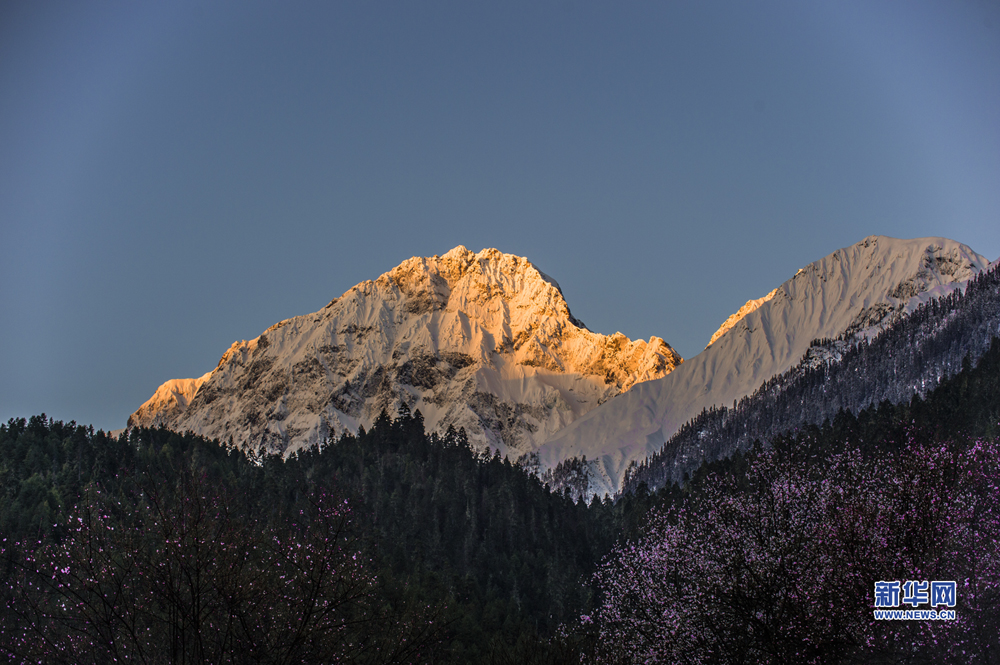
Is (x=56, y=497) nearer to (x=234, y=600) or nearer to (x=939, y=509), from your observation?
(x=234, y=600)

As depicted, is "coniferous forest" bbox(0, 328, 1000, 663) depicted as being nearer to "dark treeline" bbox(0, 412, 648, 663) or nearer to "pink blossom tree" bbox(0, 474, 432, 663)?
"pink blossom tree" bbox(0, 474, 432, 663)

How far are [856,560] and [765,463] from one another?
31.9 ft

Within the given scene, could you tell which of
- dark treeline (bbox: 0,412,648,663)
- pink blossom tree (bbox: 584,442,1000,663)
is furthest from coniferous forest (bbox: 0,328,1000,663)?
dark treeline (bbox: 0,412,648,663)

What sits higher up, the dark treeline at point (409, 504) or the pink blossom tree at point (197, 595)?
the dark treeline at point (409, 504)

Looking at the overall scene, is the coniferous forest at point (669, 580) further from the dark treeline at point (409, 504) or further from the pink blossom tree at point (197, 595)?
the dark treeline at point (409, 504)

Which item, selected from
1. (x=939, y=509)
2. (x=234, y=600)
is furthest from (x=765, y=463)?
(x=234, y=600)

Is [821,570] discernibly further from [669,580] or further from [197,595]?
[197,595]

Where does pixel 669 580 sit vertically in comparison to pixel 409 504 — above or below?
below

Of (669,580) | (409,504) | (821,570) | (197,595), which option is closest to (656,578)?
(669,580)

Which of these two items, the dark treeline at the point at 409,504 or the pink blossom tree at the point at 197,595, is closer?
the pink blossom tree at the point at 197,595

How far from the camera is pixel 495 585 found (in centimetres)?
12400

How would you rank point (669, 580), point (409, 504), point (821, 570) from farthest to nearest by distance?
point (409, 504)
point (669, 580)
point (821, 570)

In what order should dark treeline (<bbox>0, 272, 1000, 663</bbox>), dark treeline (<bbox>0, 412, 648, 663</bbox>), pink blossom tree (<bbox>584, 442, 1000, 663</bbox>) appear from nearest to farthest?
dark treeline (<bbox>0, 272, 1000, 663</bbox>) → pink blossom tree (<bbox>584, 442, 1000, 663</bbox>) → dark treeline (<bbox>0, 412, 648, 663</bbox>)

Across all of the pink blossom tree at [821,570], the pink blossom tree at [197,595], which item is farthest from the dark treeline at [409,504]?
the pink blossom tree at [821,570]
